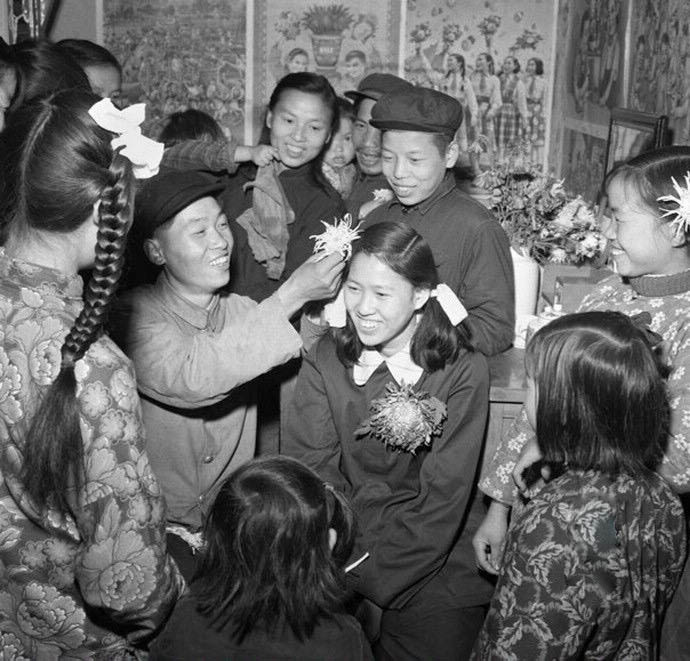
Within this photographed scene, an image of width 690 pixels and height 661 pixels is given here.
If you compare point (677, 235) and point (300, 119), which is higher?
point (300, 119)

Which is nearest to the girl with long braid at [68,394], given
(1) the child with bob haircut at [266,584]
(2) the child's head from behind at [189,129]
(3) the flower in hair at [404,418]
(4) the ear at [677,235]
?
(1) the child with bob haircut at [266,584]

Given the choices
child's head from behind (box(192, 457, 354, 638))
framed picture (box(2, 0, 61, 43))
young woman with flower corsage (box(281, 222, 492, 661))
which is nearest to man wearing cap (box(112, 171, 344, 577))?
young woman with flower corsage (box(281, 222, 492, 661))

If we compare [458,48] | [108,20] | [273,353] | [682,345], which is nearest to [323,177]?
[273,353]

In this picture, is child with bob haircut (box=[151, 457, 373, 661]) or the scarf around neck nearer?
child with bob haircut (box=[151, 457, 373, 661])

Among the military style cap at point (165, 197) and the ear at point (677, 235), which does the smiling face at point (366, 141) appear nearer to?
the military style cap at point (165, 197)

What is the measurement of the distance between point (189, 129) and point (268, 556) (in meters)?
2.59

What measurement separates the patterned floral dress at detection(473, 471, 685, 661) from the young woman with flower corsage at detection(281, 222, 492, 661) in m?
0.65

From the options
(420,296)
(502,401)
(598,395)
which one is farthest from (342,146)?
(598,395)

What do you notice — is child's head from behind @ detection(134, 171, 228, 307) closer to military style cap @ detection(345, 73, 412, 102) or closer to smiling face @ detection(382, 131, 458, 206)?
smiling face @ detection(382, 131, 458, 206)

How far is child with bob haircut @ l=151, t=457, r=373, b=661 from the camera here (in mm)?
1732

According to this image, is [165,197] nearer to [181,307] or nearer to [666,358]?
[181,307]

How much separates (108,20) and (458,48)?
2.80 m

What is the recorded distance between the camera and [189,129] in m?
3.87

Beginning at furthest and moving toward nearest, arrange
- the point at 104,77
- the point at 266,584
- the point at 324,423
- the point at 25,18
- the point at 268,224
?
1. the point at 25,18
2. the point at 104,77
3. the point at 268,224
4. the point at 324,423
5. the point at 266,584
